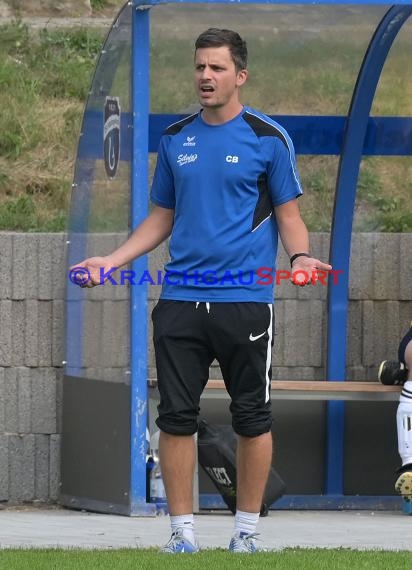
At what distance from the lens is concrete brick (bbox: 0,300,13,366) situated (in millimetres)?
7879

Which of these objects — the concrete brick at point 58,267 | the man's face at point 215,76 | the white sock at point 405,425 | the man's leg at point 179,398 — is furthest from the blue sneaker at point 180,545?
the concrete brick at point 58,267

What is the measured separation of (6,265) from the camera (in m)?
7.87

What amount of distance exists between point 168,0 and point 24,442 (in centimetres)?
259

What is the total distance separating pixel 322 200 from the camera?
8516 mm

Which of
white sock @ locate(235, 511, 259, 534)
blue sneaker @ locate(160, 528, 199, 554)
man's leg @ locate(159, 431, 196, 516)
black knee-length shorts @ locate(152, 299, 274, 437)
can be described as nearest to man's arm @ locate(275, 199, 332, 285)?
black knee-length shorts @ locate(152, 299, 274, 437)

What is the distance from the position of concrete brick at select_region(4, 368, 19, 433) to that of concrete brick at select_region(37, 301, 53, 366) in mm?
157

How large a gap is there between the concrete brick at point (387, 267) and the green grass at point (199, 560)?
9.56ft

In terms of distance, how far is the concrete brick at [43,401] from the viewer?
7.92 meters

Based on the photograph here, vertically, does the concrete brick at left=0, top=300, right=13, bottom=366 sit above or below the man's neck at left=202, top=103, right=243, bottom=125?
below

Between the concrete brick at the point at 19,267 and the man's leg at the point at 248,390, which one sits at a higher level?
the concrete brick at the point at 19,267

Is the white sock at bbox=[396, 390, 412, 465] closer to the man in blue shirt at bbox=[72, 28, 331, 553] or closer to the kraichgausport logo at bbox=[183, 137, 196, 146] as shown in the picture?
the man in blue shirt at bbox=[72, 28, 331, 553]

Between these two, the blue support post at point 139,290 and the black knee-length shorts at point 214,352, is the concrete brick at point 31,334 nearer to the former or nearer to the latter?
the blue support post at point 139,290

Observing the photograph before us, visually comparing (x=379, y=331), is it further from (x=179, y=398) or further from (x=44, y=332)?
(x=179, y=398)

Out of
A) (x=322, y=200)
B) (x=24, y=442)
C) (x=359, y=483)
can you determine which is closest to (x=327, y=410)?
(x=359, y=483)
